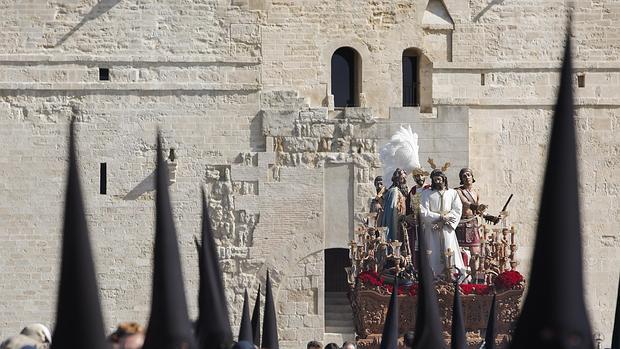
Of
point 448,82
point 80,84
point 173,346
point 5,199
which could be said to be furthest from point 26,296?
point 173,346

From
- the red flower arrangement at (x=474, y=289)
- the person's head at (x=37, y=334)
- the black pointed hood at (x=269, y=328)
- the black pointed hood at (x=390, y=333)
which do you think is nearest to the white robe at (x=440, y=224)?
the red flower arrangement at (x=474, y=289)

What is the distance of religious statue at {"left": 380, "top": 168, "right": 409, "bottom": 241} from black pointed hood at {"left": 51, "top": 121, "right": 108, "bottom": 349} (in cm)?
1470

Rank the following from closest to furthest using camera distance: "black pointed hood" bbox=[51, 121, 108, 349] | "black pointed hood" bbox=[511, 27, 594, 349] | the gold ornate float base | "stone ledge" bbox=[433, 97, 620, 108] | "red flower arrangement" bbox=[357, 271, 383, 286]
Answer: "black pointed hood" bbox=[511, 27, 594, 349]
"black pointed hood" bbox=[51, 121, 108, 349]
the gold ornate float base
"red flower arrangement" bbox=[357, 271, 383, 286]
"stone ledge" bbox=[433, 97, 620, 108]

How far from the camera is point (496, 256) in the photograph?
909 inches

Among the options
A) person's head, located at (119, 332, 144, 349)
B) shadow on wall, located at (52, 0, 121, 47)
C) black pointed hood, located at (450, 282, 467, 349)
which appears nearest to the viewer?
person's head, located at (119, 332, 144, 349)

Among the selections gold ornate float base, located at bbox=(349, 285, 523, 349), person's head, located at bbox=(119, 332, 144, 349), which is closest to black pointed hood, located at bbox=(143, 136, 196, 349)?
person's head, located at bbox=(119, 332, 144, 349)

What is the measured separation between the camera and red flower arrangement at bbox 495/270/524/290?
21.9 m

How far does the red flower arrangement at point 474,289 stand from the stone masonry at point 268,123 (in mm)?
4865

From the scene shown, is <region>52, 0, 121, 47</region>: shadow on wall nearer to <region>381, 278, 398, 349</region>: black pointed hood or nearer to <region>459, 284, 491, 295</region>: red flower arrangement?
<region>459, 284, 491, 295</region>: red flower arrangement

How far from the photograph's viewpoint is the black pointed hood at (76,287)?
27.0ft

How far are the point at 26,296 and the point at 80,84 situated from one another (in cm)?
343

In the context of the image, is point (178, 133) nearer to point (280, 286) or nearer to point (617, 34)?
point (280, 286)

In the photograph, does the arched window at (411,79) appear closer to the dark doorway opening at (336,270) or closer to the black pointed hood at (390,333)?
the dark doorway opening at (336,270)

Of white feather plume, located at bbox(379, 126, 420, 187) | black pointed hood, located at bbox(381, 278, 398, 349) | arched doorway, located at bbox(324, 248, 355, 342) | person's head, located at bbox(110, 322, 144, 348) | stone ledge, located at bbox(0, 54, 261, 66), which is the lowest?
arched doorway, located at bbox(324, 248, 355, 342)
